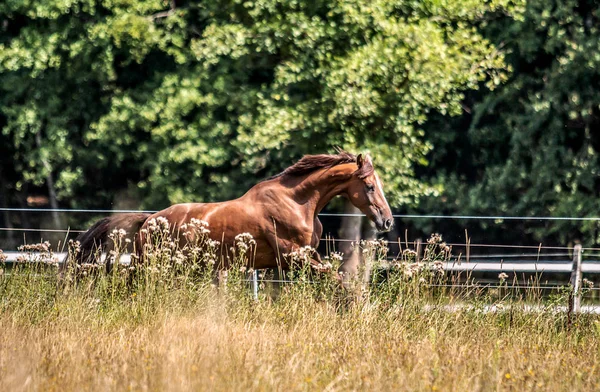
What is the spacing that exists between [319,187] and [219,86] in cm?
807

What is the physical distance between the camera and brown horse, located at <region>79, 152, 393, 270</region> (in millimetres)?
10180

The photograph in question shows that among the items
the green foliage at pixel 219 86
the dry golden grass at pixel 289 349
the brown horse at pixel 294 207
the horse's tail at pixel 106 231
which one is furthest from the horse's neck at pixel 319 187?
the green foliage at pixel 219 86

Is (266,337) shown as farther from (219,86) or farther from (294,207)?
(219,86)

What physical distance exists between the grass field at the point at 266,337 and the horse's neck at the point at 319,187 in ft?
4.34

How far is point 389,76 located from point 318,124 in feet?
3.91

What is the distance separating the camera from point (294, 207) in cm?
1021

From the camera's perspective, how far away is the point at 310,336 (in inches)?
296

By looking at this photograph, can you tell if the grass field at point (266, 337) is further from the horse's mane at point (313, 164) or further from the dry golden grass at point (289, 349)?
the horse's mane at point (313, 164)

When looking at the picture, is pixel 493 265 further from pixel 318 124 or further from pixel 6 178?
pixel 6 178

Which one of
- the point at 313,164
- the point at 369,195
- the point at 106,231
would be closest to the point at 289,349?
the point at 369,195

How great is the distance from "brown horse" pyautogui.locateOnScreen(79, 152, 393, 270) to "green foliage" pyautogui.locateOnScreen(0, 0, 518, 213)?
4051 mm

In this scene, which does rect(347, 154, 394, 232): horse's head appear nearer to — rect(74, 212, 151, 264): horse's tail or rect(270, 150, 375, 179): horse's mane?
rect(270, 150, 375, 179): horse's mane

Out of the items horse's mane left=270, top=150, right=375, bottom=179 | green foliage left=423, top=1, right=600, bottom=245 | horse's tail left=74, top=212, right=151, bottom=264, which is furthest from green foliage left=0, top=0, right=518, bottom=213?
horse's tail left=74, top=212, right=151, bottom=264

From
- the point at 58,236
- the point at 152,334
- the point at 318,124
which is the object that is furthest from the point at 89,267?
the point at 318,124
